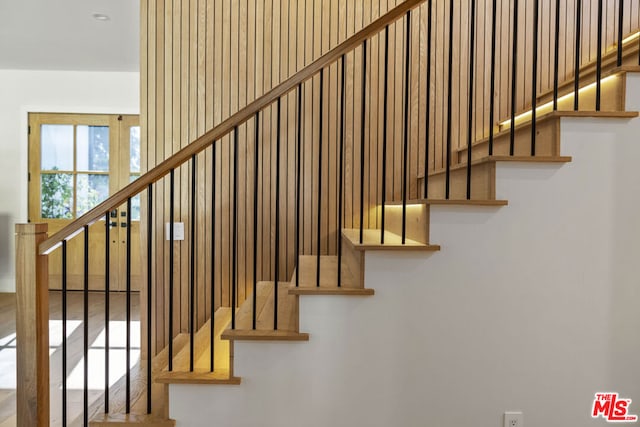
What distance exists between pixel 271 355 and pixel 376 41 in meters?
2.29

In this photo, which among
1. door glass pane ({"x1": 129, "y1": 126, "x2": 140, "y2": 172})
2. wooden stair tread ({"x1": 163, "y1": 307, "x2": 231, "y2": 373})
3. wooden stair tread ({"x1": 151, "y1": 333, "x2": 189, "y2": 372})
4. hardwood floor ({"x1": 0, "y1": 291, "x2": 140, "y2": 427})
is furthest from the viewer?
door glass pane ({"x1": 129, "y1": 126, "x2": 140, "y2": 172})

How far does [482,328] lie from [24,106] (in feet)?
20.1

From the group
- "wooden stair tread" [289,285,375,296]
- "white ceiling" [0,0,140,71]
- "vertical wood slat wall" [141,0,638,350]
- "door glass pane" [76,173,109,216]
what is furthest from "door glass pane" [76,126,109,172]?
"wooden stair tread" [289,285,375,296]

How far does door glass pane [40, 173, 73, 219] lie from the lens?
5.23 metres

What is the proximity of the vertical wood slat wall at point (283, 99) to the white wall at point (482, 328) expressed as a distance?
1.22m

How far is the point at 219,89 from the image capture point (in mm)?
2814

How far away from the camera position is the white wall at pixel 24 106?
520 centimetres

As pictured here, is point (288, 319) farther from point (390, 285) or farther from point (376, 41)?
point (376, 41)

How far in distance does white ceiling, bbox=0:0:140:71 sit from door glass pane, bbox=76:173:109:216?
1446 mm

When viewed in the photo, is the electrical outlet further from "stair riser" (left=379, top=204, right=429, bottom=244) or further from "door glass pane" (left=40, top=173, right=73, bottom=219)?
"door glass pane" (left=40, top=173, right=73, bottom=219)

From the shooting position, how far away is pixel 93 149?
5.27 metres

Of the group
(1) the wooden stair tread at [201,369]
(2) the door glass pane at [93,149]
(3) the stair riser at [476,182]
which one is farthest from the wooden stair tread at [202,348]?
(2) the door glass pane at [93,149]

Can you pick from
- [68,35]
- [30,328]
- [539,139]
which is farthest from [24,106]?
[539,139]

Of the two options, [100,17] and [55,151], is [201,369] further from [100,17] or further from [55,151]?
[55,151]
